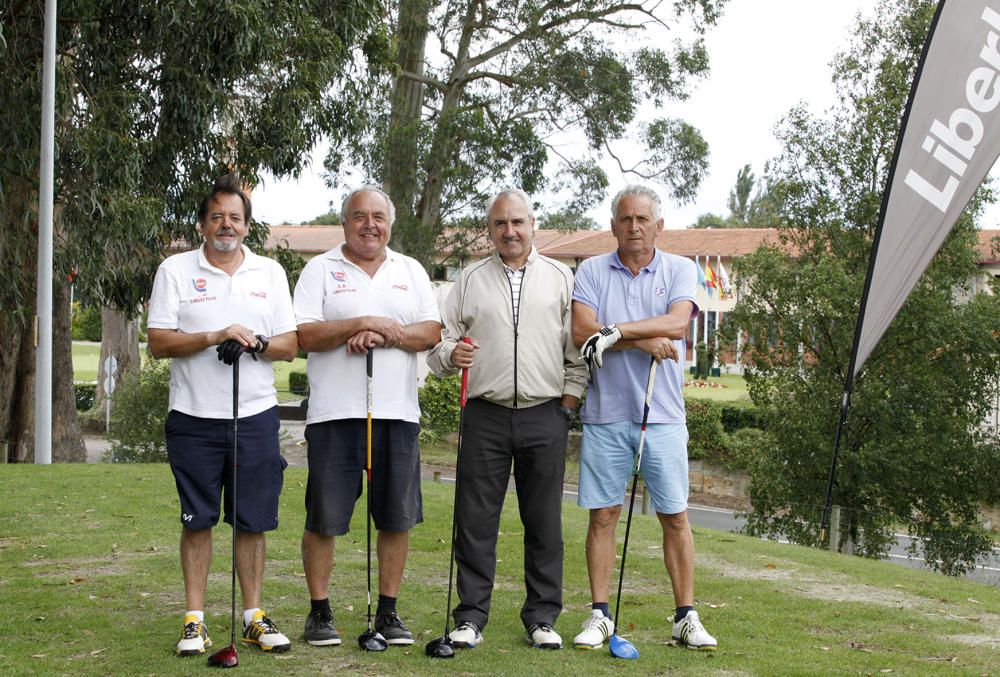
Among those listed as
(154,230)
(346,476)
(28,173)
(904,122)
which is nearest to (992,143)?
(904,122)

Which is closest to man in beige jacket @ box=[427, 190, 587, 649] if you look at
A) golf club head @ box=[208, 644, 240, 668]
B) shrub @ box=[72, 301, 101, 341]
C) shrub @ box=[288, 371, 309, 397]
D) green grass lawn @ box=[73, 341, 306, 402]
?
golf club head @ box=[208, 644, 240, 668]

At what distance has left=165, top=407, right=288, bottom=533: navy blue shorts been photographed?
495 cm

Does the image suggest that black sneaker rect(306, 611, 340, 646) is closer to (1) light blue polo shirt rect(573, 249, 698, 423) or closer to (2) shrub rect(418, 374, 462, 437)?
(1) light blue polo shirt rect(573, 249, 698, 423)

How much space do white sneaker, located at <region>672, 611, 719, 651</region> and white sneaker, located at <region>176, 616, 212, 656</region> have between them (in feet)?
6.60

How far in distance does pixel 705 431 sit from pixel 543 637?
24368 mm

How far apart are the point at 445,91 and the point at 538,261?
870 inches

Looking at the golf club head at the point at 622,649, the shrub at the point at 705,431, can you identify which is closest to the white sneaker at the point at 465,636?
the golf club head at the point at 622,649

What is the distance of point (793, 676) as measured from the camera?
4844mm

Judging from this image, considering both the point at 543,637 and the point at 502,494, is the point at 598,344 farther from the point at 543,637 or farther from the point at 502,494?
the point at 543,637

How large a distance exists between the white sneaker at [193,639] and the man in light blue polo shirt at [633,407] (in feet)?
5.26

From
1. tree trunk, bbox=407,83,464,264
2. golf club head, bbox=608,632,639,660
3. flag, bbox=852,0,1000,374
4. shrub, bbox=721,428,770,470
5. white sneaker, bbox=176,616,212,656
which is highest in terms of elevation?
tree trunk, bbox=407,83,464,264

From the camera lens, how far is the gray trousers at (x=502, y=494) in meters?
5.29

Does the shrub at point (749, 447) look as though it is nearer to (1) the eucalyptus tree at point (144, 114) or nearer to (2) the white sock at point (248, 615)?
(1) the eucalyptus tree at point (144, 114)

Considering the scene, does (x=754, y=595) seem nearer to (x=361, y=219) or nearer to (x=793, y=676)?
(x=793, y=676)
